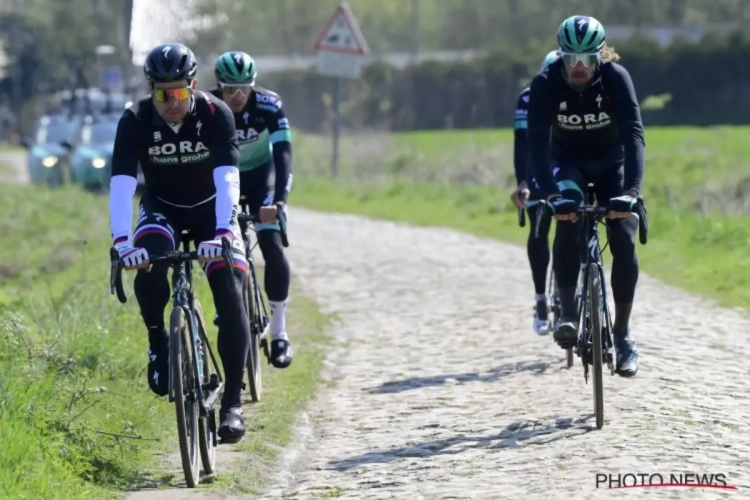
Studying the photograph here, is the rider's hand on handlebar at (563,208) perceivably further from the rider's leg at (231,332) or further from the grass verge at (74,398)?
the grass verge at (74,398)

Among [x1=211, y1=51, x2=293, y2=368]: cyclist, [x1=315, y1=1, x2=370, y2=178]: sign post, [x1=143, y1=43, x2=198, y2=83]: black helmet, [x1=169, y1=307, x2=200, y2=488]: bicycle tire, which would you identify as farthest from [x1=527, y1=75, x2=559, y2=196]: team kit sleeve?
[x1=315, y1=1, x2=370, y2=178]: sign post

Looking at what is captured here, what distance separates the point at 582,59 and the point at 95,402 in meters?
3.34

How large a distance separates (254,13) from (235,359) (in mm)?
73327

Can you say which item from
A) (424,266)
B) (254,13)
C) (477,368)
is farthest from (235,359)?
(254,13)

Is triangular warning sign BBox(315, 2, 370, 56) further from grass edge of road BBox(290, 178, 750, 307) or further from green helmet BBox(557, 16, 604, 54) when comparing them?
green helmet BBox(557, 16, 604, 54)

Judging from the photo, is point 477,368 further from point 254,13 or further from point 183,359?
point 254,13

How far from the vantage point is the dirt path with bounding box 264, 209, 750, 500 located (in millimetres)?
6590

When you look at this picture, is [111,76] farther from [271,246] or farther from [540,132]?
[540,132]

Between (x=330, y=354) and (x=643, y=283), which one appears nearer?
(x=330, y=354)

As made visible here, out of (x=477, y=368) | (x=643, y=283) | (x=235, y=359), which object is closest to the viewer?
(x=235, y=359)

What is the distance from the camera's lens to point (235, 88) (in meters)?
9.15

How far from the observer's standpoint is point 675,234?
17.8 m

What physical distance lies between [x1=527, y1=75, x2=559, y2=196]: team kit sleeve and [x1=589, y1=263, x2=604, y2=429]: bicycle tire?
21.8 inches

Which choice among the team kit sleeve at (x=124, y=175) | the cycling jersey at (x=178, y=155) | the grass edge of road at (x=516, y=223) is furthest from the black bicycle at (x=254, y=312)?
the grass edge of road at (x=516, y=223)
